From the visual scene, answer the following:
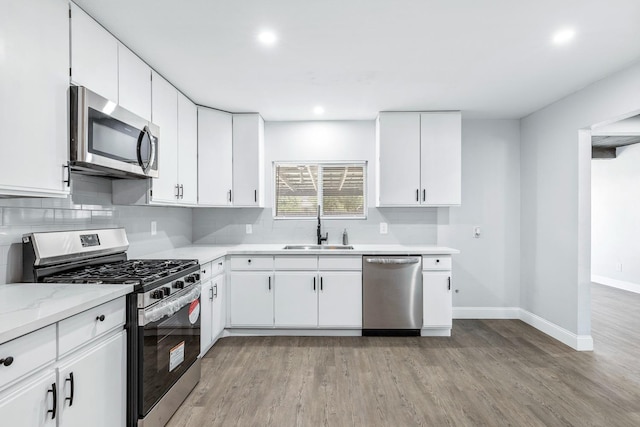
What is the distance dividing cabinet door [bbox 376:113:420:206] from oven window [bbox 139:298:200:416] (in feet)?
7.77

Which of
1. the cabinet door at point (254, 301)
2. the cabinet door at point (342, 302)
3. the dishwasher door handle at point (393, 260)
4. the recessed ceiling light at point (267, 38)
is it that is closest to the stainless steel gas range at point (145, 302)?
the cabinet door at point (254, 301)

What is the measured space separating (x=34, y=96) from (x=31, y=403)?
1.30m

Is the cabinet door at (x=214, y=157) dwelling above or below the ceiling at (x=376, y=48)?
below

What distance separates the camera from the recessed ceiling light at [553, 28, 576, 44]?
2.16 meters

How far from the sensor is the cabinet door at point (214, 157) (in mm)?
3553

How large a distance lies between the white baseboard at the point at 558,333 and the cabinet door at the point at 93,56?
4.37 m

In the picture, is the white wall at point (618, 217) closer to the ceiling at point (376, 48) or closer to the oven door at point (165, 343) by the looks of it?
the ceiling at point (376, 48)

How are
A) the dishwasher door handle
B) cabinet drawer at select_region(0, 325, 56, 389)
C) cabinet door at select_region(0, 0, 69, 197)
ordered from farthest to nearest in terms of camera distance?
1. the dishwasher door handle
2. cabinet door at select_region(0, 0, 69, 197)
3. cabinet drawer at select_region(0, 325, 56, 389)

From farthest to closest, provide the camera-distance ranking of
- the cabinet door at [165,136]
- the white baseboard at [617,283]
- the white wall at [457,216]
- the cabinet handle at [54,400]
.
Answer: the white baseboard at [617,283] → the white wall at [457,216] → the cabinet door at [165,136] → the cabinet handle at [54,400]

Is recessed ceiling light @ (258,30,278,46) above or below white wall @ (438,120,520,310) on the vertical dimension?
above

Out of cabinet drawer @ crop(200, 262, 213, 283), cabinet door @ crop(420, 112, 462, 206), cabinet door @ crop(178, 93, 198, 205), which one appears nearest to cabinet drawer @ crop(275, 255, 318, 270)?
cabinet drawer @ crop(200, 262, 213, 283)

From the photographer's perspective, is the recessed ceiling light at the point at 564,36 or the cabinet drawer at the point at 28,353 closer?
the cabinet drawer at the point at 28,353

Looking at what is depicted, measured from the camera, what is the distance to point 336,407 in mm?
2260

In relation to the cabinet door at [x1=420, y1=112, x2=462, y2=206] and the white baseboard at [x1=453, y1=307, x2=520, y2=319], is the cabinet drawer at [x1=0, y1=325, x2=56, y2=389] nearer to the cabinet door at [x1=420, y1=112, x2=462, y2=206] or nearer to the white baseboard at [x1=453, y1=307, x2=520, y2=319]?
the cabinet door at [x1=420, y1=112, x2=462, y2=206]
